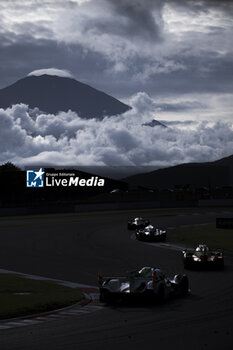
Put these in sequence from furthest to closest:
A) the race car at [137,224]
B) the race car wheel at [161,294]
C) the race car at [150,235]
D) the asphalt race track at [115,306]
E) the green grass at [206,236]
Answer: the race car at [137,224] < the race car at [150,235] < the green grass at [206,236] < the race car wheel at [161,294] < the asphalt race track at [115,306]

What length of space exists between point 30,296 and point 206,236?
27.1 m

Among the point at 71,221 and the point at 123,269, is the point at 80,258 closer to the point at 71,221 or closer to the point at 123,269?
the point at 123,269

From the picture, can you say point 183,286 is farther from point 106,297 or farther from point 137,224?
point 137,224

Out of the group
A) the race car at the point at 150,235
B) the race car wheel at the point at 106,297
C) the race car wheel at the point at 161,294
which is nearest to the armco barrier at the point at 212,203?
the race car at the point at 150,235

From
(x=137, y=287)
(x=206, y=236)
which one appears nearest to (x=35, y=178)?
(x=206, y=236)

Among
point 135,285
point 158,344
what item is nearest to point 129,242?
point 135,285

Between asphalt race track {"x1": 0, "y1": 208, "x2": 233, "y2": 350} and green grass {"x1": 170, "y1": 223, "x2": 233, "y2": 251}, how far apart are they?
3.96 metres

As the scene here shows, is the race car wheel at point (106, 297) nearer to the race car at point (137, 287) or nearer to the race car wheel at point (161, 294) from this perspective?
the race car at point (137, 287)

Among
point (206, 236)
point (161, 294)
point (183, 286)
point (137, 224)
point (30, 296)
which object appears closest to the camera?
point (161, 294)

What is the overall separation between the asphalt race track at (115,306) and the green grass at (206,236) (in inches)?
156

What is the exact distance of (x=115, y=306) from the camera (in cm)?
1855

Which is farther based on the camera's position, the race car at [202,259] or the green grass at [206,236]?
the green grass at [206,236]

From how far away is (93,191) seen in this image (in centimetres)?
10506

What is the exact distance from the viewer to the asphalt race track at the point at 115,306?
13562mm
